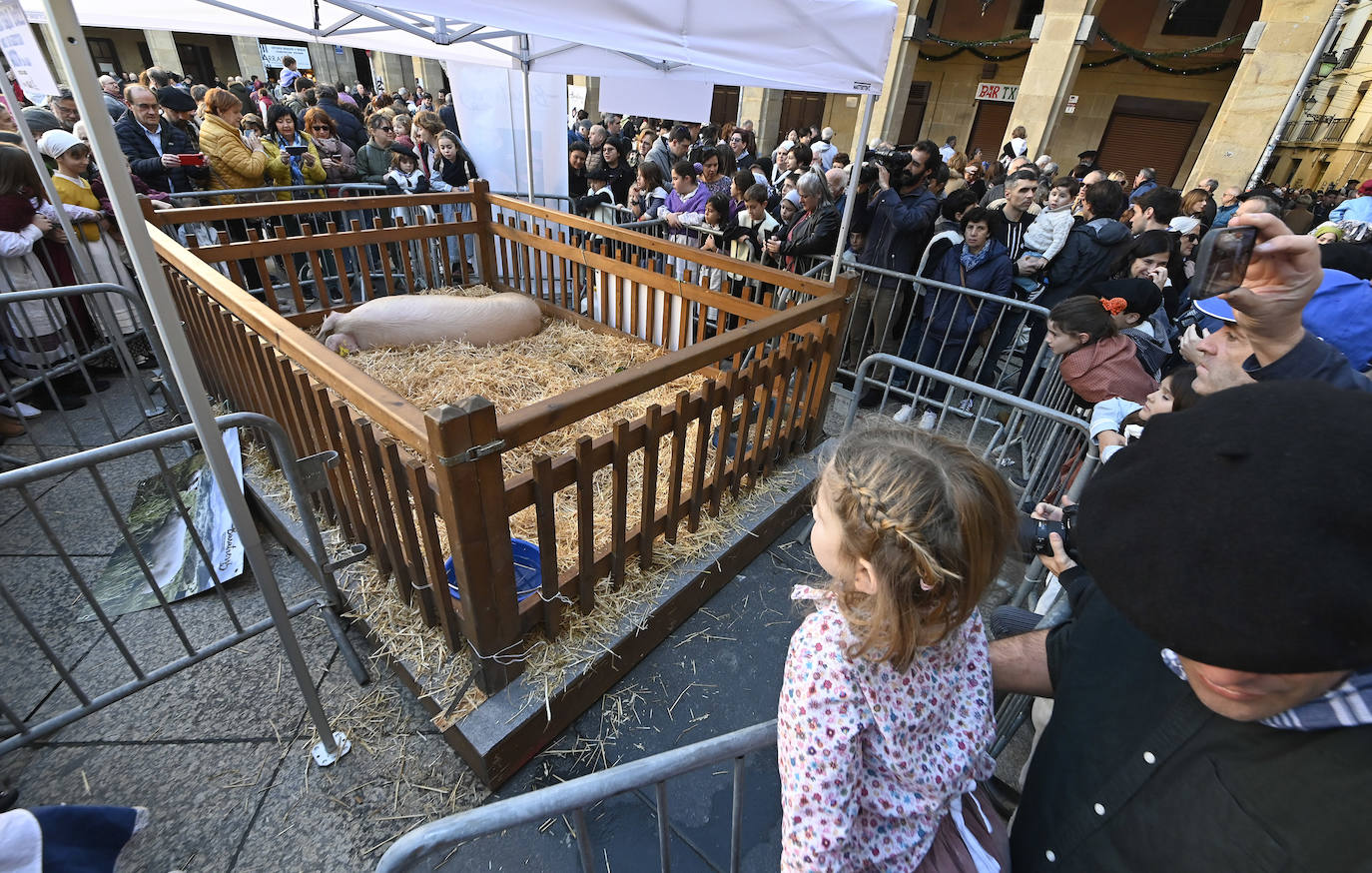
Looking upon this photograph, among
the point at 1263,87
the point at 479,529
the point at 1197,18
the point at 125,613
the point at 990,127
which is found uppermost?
the point at 1197,18

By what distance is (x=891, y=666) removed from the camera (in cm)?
118

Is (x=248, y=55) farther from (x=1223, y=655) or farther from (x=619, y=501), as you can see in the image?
(x=1223, y=655)

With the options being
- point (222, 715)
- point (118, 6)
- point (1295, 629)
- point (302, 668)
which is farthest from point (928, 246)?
point (118, 6)

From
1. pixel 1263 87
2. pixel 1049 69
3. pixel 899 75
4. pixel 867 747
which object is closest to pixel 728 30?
pixel 867 747

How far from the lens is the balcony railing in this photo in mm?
28000

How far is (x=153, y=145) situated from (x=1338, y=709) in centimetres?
919

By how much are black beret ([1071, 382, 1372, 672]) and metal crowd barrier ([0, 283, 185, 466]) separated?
503 cm

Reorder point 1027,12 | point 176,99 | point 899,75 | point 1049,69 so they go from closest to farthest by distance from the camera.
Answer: point 176,99 < point 1049,69 < point 899,75 < point 1027,12

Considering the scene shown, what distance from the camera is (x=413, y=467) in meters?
2.02

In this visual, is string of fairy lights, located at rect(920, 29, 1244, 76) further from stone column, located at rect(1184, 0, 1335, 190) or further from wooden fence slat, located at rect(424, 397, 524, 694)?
wooden fence slat, located at rect(424, 397, 524, 694)

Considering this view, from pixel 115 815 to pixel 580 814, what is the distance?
5.69ft

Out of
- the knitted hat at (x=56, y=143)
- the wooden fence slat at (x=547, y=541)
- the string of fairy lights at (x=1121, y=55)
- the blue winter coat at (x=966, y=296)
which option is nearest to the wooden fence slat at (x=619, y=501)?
the wooden fence slat at (x=547, y=541)

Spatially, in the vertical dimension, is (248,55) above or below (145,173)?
above

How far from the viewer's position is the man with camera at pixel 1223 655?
0.66 meters
